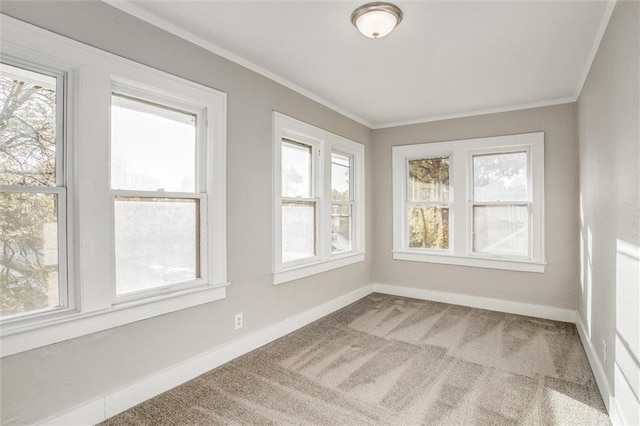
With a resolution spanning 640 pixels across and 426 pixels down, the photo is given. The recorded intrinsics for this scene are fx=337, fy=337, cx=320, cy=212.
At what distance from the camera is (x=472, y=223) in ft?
14.5

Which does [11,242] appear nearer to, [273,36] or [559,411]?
[273,36]

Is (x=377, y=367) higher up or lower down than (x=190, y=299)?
lower down

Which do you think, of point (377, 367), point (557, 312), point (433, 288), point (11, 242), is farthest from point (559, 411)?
point (11, 242)

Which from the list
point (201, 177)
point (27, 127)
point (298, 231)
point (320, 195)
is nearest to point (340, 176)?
point (320, 195)

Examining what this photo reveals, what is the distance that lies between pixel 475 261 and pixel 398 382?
7.92ft

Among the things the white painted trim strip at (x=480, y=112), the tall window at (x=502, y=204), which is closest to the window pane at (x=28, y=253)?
the white painted trim strip at (x=480, y=112)

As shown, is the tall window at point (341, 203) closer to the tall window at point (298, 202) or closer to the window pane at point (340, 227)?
the window pane at point (340, 227)

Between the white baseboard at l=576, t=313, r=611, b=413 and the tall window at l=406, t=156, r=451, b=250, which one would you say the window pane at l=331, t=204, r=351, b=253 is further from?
the white baseboard at l=576, t=313, r=611, b=413

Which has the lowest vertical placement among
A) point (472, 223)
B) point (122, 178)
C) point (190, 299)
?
point (190, 299)

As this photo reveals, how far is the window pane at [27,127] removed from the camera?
5.68ft

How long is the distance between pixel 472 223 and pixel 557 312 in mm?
1356

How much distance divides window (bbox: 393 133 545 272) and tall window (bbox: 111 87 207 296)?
310 cm

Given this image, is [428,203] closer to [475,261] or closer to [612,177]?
[475,261]

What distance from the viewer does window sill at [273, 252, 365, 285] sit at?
3.29 metres
